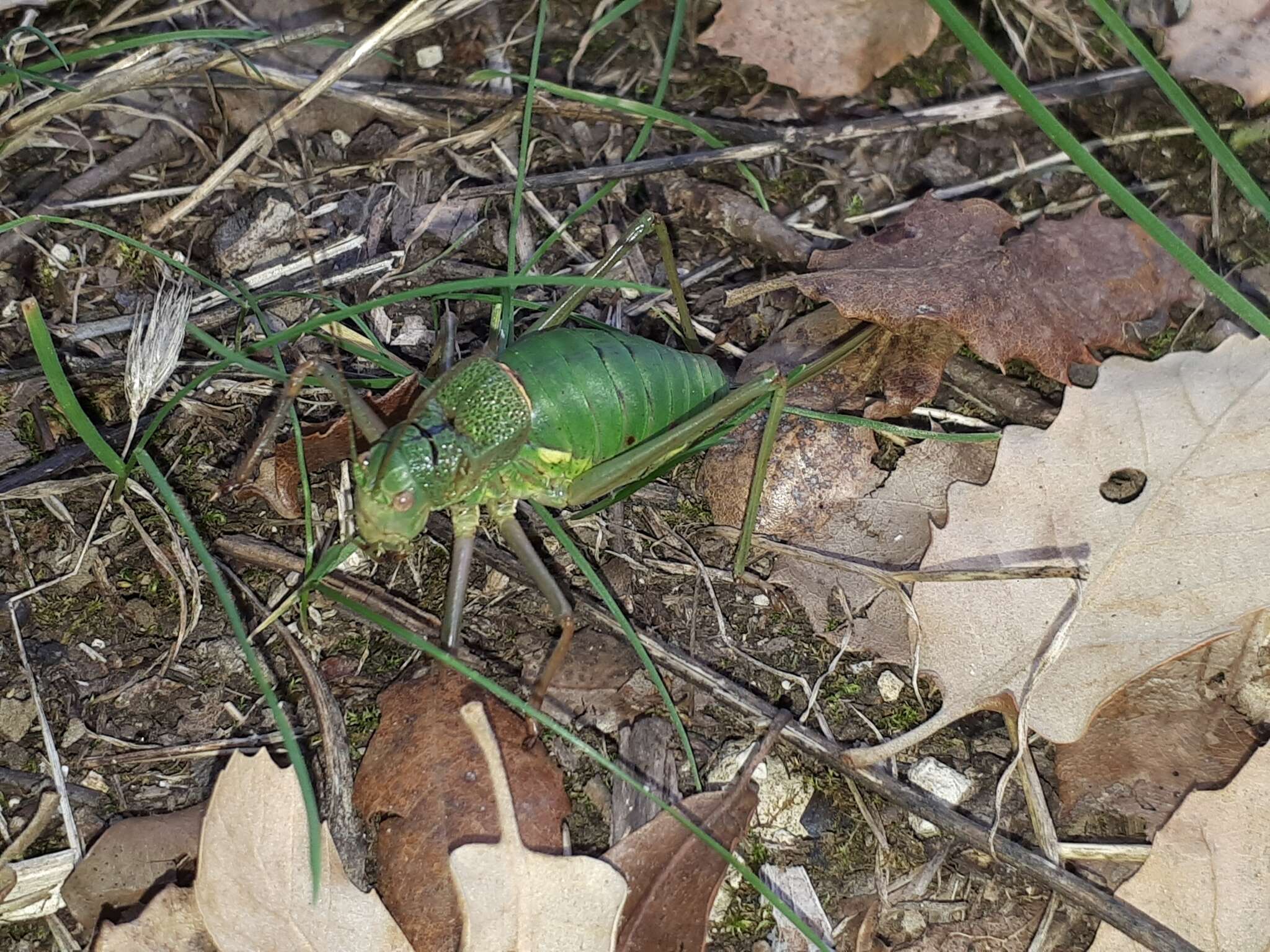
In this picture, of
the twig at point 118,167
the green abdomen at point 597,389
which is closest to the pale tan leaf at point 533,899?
the green abdomen at point 597,389

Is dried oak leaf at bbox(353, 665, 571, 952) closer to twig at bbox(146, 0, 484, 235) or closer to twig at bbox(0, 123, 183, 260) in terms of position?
twig at bbox(146, 0, 484, 235)

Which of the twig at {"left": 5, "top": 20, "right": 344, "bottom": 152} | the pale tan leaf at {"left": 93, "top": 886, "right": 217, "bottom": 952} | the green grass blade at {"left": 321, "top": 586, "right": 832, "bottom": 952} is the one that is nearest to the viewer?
the green grass blade at {"left": 321, "top": 586, "right": 832, "bottom": 952}

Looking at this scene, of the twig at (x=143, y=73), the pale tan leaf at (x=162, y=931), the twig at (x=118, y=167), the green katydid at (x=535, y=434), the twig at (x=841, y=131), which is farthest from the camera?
the twig at (x=841, y=131)

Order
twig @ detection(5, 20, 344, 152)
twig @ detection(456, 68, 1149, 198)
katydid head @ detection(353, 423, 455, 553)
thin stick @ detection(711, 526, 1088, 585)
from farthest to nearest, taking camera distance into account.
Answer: twig @ detection(456, 68, 1149, 198), twig @ detection(5, 20, 344, 152), thin stick @ detection(711, 526, 1088, 585), katydid head @ detection(353, 423, 455, 553)

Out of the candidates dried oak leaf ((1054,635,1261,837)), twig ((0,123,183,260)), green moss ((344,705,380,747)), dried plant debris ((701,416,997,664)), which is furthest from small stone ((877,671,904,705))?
twig ((0,123,183,260))

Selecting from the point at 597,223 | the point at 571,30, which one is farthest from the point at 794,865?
the point at 571,30

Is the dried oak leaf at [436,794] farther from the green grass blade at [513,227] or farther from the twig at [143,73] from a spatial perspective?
the twig at [143,73]
